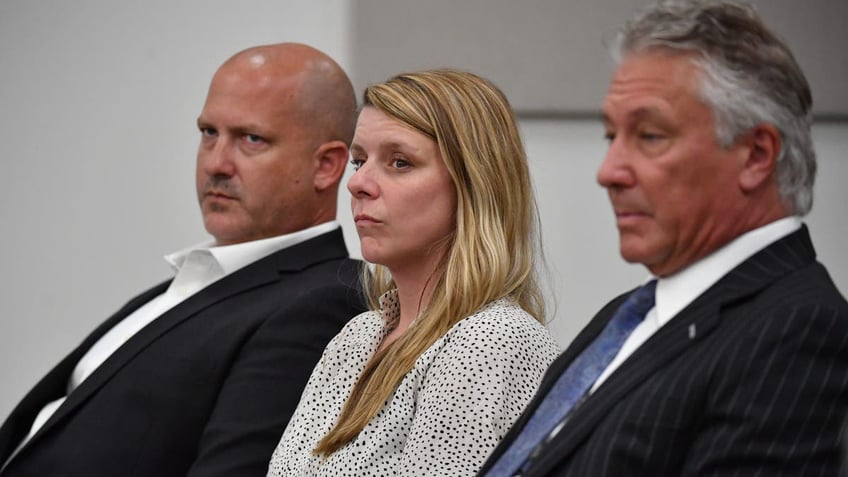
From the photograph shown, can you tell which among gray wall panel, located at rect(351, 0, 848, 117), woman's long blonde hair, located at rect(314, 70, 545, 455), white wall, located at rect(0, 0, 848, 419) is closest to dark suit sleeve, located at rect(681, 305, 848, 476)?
woman's long blonde hair, located at rect(314, 70, 545, 455)

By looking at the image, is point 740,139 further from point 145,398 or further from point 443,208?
point 145,398

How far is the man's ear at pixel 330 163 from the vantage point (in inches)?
98.0

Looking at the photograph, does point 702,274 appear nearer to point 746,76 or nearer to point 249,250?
point 746,76

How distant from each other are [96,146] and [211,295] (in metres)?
1.11

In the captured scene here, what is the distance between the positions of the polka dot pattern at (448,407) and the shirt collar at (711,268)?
34 cm

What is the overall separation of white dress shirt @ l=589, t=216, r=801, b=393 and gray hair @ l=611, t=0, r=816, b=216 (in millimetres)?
36

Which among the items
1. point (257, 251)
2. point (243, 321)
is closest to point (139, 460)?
point (243, 321)

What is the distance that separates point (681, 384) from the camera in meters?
1.23

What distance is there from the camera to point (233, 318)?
2246 mm

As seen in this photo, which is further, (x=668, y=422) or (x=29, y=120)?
(x=29, y=120)

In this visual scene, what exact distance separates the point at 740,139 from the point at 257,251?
4.28 ft

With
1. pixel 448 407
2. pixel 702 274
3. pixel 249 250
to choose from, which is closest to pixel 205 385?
pixel 249 250

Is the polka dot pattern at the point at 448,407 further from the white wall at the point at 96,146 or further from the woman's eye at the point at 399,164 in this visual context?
the white wall at the point at 96,146

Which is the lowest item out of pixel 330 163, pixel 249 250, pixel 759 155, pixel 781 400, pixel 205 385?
pixel 205 385
